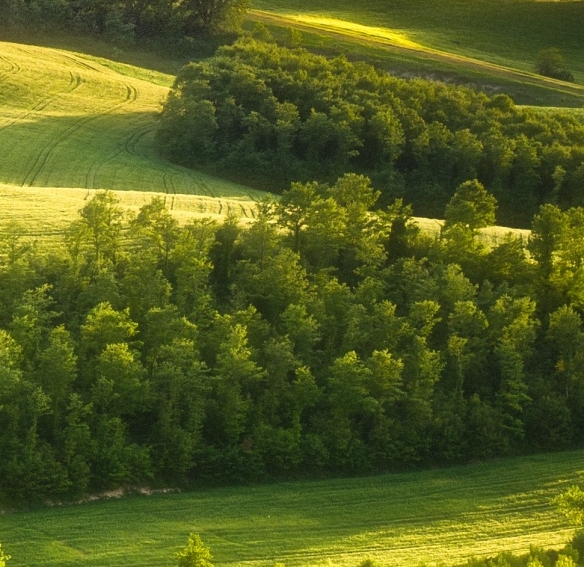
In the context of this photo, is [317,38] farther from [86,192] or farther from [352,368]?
[352,368]

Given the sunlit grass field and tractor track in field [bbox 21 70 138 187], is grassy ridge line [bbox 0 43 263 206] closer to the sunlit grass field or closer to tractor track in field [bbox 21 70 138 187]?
tractor track in field [bbox 21 70 138 187]

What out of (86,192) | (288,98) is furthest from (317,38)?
(86,192)

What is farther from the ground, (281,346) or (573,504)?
(281,346)

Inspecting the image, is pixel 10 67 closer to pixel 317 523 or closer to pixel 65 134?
pixel 65 134

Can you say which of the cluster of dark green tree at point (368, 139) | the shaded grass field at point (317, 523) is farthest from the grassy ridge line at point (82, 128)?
the shaded grass field at point (317, 523)

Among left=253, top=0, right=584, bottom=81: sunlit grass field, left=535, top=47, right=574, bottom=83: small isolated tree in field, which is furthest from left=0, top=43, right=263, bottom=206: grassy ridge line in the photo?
left=535, top=47, right=574, bottom=83: small isolated tree in field

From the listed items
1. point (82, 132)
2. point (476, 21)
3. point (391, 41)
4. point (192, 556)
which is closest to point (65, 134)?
point (82, 132)
